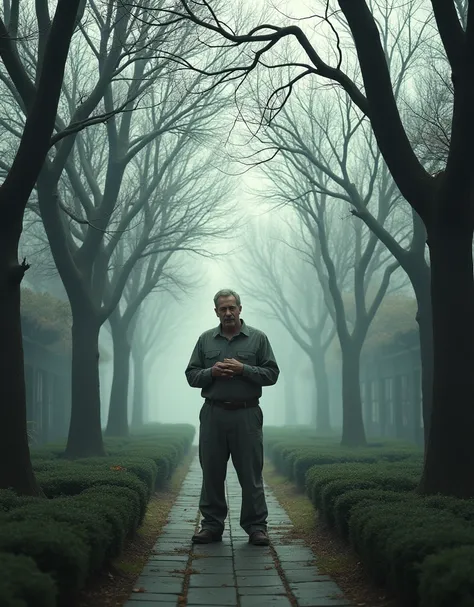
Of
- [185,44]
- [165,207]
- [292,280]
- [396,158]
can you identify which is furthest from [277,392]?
[396,158]

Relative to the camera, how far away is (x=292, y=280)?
40188 millimetres

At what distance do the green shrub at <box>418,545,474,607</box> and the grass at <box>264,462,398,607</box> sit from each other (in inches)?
40.2

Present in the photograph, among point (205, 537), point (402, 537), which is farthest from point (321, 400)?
point (402, 537)

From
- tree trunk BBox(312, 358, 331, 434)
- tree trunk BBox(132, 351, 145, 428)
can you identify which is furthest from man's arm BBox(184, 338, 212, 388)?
tree trunk BBox(132, 351, 145, 428)

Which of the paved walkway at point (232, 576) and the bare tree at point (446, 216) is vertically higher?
the bare tree at point (446, 216)

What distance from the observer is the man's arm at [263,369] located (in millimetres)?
8474

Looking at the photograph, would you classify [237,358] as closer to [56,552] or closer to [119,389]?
[56,552]

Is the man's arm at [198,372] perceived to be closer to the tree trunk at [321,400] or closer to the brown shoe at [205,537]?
the brown shoe at [205,537]

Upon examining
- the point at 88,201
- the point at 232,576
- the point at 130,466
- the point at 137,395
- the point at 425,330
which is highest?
the point at 88,201

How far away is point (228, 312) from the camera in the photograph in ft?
28.4

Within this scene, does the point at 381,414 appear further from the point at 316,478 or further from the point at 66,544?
the point at 66,544

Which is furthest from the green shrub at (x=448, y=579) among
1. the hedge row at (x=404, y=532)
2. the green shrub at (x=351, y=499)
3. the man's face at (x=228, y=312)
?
the man's face at (x=228, y=312)

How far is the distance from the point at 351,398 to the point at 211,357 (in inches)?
595

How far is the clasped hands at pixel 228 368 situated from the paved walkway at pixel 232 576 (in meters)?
1.49
